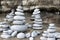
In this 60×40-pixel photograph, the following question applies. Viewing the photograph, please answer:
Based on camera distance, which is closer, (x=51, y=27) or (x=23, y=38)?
(x=51, y=27)

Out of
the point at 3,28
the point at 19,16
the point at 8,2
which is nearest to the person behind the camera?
the point at 19,16

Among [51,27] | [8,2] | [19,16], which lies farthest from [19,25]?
[8,2]

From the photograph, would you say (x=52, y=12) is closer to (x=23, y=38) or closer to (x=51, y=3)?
(x=51, y=3)

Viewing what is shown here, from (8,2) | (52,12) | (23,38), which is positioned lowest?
(23,38)

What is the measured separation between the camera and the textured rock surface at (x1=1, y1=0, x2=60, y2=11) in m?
4.69

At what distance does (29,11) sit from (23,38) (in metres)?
1.89

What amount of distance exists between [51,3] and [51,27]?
5.62ft

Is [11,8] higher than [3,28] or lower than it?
higher

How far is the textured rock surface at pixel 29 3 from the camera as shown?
4.69 meters

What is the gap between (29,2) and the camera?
498cm

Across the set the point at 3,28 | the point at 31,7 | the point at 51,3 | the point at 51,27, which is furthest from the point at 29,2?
the point at 51,27

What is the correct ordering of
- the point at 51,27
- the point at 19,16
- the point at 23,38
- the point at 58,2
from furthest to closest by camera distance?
the point at 58,2 < the point at 19,16 < the point at 23,38 < the point at 51,27

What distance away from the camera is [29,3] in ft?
16.4

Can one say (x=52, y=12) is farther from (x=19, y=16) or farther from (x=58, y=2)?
(x=19, y=16)
